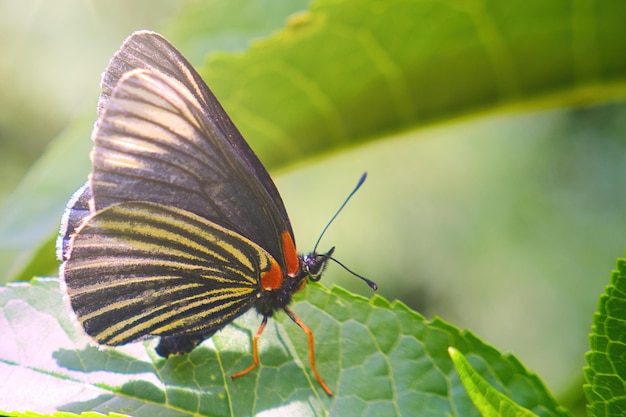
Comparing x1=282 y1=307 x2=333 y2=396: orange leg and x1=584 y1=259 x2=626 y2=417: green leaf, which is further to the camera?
x1=282 y1=307 x2=333 y2=396: orange leg

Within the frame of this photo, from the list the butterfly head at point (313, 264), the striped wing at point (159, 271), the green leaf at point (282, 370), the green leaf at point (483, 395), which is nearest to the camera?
the green leaf at point (483, 395)

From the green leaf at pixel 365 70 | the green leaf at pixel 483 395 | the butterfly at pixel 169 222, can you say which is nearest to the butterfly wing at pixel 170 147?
the butterfly at pixel 169 222

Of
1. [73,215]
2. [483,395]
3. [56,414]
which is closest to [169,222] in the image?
[73,215]

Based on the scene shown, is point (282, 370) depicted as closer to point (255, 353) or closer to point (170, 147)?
point (255, 353)

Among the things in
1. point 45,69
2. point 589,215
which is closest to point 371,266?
point 589,215

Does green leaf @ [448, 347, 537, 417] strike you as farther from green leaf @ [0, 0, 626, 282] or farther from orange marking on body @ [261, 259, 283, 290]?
green leaf @ [0, 0, 626, 282]

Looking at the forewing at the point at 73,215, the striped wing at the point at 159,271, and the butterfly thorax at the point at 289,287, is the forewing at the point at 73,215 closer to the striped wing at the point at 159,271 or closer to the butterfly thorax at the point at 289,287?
the striped wing at the point at 159,271

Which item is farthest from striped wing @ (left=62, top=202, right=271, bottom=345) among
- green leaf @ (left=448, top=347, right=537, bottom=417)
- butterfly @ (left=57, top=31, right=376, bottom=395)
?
green leaf @ (left=448, top=347, right=537, bottom=417)
